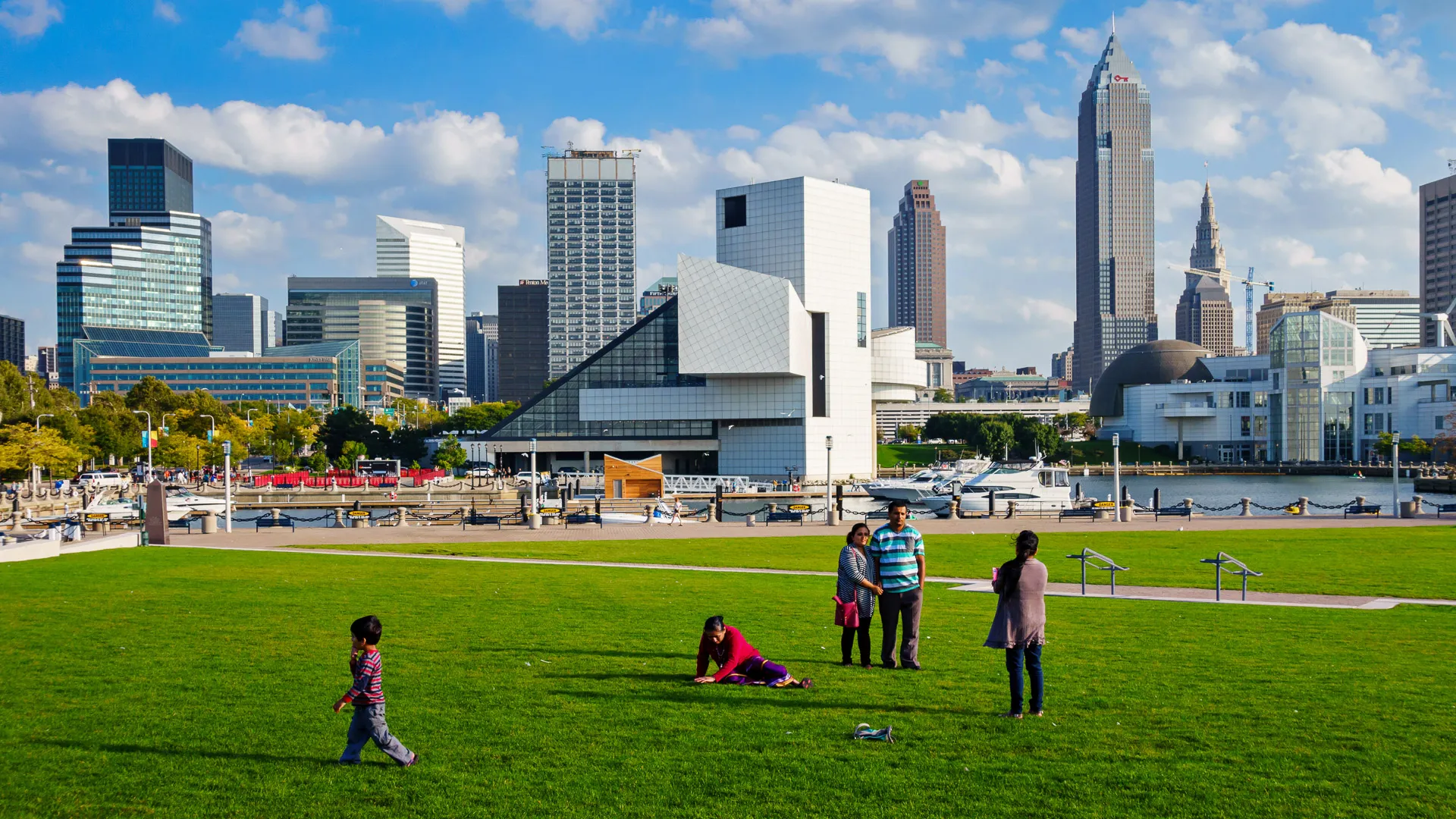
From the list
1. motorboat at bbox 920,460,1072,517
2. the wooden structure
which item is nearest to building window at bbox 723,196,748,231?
the wooden structure

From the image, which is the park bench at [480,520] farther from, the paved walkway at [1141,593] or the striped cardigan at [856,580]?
the striped cardigan at [856,580]

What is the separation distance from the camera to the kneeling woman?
1194cm

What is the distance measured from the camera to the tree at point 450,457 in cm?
10300

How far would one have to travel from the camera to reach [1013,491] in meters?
63.7

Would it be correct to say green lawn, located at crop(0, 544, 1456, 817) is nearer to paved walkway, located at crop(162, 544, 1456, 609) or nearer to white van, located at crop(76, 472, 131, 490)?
paved walkway, located at crop(162, 544, 1456, 609)

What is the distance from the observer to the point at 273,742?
954 cm

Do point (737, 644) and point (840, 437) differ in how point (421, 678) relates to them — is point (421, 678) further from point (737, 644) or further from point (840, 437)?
point (840, 437)

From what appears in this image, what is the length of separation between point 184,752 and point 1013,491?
58.3 m

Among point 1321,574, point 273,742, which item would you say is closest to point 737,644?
point 273,742

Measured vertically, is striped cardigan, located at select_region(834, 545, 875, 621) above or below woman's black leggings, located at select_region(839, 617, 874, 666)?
above

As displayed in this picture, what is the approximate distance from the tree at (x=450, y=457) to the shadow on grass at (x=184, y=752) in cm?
9509

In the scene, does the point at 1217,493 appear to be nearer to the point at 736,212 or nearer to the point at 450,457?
the point at 736,212

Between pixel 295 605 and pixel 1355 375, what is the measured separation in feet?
429

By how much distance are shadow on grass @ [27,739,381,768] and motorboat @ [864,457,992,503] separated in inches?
2452
